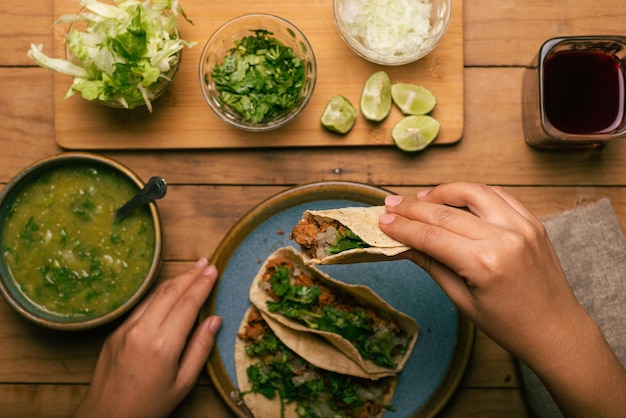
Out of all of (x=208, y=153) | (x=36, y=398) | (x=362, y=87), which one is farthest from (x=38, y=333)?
(x=362, y=87)

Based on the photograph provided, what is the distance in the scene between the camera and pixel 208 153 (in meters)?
2.46

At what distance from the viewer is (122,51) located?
7.16 ft

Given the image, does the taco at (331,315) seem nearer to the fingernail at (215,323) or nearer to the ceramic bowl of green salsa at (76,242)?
the fingernail at (215,323)

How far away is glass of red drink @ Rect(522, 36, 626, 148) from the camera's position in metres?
2.30

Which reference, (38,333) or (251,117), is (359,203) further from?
(38,333)

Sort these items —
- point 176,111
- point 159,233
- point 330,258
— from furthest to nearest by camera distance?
point 176,111, point 159,233, point 330,258

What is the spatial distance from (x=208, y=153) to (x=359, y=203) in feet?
2.22

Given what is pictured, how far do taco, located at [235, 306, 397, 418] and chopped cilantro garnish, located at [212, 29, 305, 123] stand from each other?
0.82m

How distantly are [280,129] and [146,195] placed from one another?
0.61 metres

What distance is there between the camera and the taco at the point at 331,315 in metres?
2.32

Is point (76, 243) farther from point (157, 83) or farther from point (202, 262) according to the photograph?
point (157, 83)

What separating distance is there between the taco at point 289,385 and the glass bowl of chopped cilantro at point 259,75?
2.62ft

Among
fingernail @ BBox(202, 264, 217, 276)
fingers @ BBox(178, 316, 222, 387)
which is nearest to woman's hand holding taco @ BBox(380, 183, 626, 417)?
fingernail @ BBox(202, 264, 217, 276)

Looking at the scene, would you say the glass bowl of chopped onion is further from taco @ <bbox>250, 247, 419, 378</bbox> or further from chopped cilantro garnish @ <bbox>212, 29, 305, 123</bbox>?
taco @ <bbox>250, 247, 419, 378</bbox>
